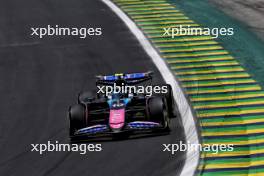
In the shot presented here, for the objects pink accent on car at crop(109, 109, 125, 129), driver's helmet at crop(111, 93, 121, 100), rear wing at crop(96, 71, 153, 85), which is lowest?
pink accent on car at crop(109, 109, 125, 129)

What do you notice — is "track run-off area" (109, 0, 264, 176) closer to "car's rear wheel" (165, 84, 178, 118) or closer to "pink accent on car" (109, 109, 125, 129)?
"car's rear wheel" (165, 84, 178, 118)

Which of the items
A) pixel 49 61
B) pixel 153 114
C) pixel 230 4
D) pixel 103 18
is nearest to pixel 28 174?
pixel 153 114

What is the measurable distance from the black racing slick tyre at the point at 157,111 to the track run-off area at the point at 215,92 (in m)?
0.98

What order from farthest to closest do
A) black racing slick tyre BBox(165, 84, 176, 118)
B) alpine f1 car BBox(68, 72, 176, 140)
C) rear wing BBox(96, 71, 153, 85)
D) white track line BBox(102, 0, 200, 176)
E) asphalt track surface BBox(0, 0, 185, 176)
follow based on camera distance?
rear wing BBox(96, 71, 153, 85) → black racing slick tyre BBox(165, 84, 176, 118) → alpine f1 car BBox(68, 72, 176, 140) → asphalt track surface BBox(0, 0, 185, 176) → white track line BBox(102, 0, 200, 176)

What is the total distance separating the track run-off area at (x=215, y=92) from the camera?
1252 centimetres

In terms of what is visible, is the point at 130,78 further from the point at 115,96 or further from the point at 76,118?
the point at 76,118

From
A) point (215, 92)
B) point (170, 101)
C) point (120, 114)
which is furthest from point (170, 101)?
point (215, 92)

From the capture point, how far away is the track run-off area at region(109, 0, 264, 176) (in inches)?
493

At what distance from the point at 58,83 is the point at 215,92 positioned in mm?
4617

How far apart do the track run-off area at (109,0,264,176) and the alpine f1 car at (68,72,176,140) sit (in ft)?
3.49

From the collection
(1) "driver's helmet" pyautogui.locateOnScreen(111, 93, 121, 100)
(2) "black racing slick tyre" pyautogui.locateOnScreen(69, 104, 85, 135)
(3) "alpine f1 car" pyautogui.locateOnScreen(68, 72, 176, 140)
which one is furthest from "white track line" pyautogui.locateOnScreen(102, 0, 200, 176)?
(2) "black racing slick tyre" pyautogui.locateOnScreen(69, 104, 85, 135)

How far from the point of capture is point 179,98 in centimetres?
1571

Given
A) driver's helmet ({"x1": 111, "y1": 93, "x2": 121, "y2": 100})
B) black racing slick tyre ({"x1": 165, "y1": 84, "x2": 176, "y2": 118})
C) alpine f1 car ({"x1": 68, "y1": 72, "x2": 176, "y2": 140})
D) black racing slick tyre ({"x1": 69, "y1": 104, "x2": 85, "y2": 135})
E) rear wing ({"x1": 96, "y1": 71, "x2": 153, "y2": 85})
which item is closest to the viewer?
alpine f1 car ({"x1": 68, "y1": 72, "x2": 176, "y2": 140})

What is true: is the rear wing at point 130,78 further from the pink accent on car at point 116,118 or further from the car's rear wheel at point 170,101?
the pink accent on car at point 116,118
